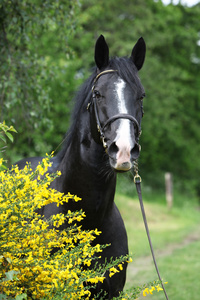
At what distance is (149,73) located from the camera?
21812 millimetres

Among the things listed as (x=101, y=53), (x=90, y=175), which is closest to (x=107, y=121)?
(x=90, y=175)

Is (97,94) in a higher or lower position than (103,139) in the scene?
higher

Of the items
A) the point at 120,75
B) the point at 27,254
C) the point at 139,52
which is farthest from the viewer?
the point at 139,52

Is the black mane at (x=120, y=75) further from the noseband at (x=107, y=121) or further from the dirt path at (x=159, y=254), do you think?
the dirt path at (x=159, y=254)

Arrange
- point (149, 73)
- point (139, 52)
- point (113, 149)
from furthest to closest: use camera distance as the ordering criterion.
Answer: point (149, 73) → point (139, 52) → point (113, 149)

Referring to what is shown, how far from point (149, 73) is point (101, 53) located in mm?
19134

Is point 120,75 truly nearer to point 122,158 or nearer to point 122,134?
point 122,134

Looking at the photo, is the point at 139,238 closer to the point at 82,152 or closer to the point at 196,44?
the point at 82,152

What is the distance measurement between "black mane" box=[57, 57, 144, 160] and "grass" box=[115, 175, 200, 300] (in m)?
1.11

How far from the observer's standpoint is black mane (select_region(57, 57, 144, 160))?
296 centimetres

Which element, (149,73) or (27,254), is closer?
(27,254)

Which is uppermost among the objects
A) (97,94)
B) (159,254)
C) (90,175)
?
(159,254)

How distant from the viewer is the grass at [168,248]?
22.8ft

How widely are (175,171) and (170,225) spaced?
13587mm
